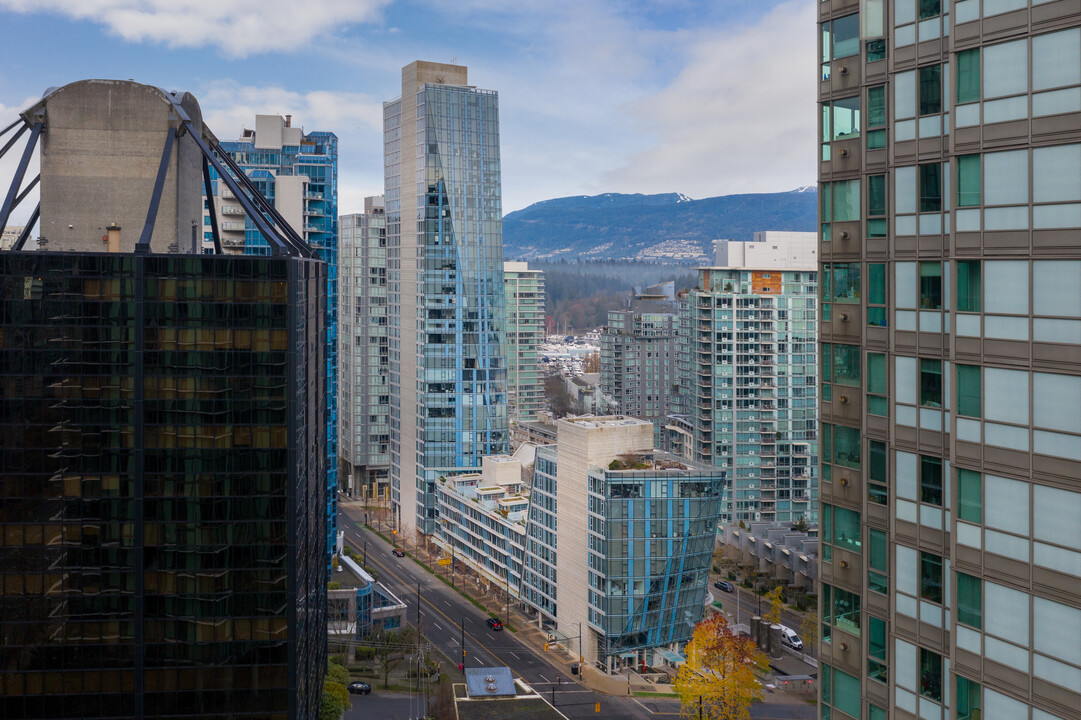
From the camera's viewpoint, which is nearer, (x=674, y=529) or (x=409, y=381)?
(x=674, y=529)

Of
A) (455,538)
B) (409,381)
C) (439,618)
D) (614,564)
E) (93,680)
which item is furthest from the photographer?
(409,381)

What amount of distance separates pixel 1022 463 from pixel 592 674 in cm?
6563

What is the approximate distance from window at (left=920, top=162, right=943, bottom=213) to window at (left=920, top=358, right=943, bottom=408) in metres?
3.67

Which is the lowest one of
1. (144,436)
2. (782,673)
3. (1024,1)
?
(782,673)

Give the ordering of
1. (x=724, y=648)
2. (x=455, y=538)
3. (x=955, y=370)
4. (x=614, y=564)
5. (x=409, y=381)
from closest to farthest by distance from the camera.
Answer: (x=955, y=370) < (x=724, y=648) < (x=614, y=564) < (x=455, y=538) < (x=409, y=381)

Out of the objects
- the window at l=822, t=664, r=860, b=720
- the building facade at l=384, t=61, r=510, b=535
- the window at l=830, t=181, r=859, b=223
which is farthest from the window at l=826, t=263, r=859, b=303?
the building facade at l=384, t=61, r=510, b=535

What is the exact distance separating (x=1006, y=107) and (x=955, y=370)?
5.64 meters

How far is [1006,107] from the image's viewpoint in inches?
770

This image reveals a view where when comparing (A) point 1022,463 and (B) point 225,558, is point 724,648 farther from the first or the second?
(A) point 1022,463

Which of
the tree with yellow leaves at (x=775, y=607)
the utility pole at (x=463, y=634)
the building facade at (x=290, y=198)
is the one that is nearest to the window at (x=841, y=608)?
the utility pole at (x=463, y=634)

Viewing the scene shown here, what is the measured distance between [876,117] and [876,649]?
Answer: 1403cm

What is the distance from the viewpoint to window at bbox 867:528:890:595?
78.3ft

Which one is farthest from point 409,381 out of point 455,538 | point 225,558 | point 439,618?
point 225,558

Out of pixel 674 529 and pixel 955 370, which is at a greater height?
pixel 955 370
